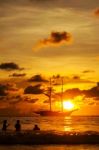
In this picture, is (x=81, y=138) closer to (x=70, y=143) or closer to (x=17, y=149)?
(x=70, y=143)

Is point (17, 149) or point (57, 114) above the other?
point (57, 114)

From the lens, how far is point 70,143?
41125 mm

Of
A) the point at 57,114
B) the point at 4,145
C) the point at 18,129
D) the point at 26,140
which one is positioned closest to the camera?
the point at 4,145

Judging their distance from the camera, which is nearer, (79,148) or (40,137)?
(79,148)

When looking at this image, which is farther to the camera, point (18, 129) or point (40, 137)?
point (18, 129)

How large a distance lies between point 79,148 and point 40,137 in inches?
370

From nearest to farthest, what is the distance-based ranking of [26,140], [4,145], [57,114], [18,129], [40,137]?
[4,145], [26,140], [40,137], [18,129], [57,114]

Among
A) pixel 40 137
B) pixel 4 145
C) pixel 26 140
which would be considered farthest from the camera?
pixel 40 137

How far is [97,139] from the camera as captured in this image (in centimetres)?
4359

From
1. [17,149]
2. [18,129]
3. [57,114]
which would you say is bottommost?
[17,149]

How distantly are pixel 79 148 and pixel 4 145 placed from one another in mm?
7174

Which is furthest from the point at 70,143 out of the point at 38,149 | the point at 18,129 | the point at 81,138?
the point at 18,129

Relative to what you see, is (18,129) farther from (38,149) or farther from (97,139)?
(38,149)

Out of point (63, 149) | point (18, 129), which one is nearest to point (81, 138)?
point (63, 149)
